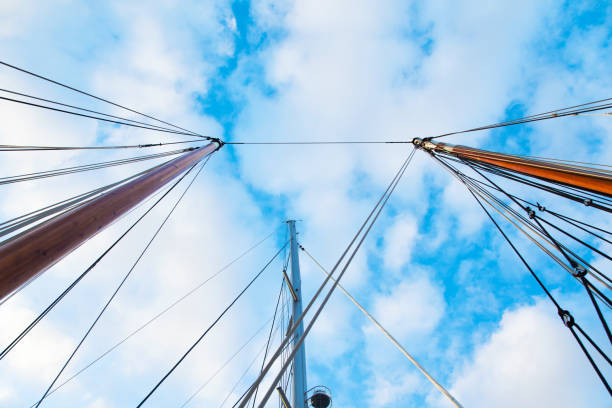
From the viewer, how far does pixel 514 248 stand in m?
7.55

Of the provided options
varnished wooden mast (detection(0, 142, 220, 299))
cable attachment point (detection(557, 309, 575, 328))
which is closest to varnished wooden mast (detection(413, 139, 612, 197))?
cable attachment point (detection(557, 309, 575, 328))

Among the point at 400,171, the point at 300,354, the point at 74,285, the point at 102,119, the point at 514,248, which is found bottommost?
the point at 74,285

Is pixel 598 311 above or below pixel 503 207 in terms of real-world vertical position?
below

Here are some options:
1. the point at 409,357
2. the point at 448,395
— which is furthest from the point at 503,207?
the point at 448,395

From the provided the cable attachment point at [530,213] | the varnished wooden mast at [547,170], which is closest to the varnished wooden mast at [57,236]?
the varnished wooden mast at [547,170]

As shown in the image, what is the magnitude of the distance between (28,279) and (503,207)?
8716mm

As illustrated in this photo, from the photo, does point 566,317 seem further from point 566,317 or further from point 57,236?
point 57,236

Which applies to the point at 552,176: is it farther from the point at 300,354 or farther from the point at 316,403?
the point at 316,403

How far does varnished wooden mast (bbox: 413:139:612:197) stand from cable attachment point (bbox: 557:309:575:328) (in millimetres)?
2193

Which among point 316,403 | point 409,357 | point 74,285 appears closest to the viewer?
point 409,357

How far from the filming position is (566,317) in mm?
5090

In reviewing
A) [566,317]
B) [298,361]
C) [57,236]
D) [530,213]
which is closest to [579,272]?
[566,317]

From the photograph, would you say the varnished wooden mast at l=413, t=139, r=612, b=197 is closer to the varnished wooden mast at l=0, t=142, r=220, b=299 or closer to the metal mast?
the varnished wooden mast at l=0, t=142, r=220, b=299

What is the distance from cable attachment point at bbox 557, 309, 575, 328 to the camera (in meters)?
5.01
